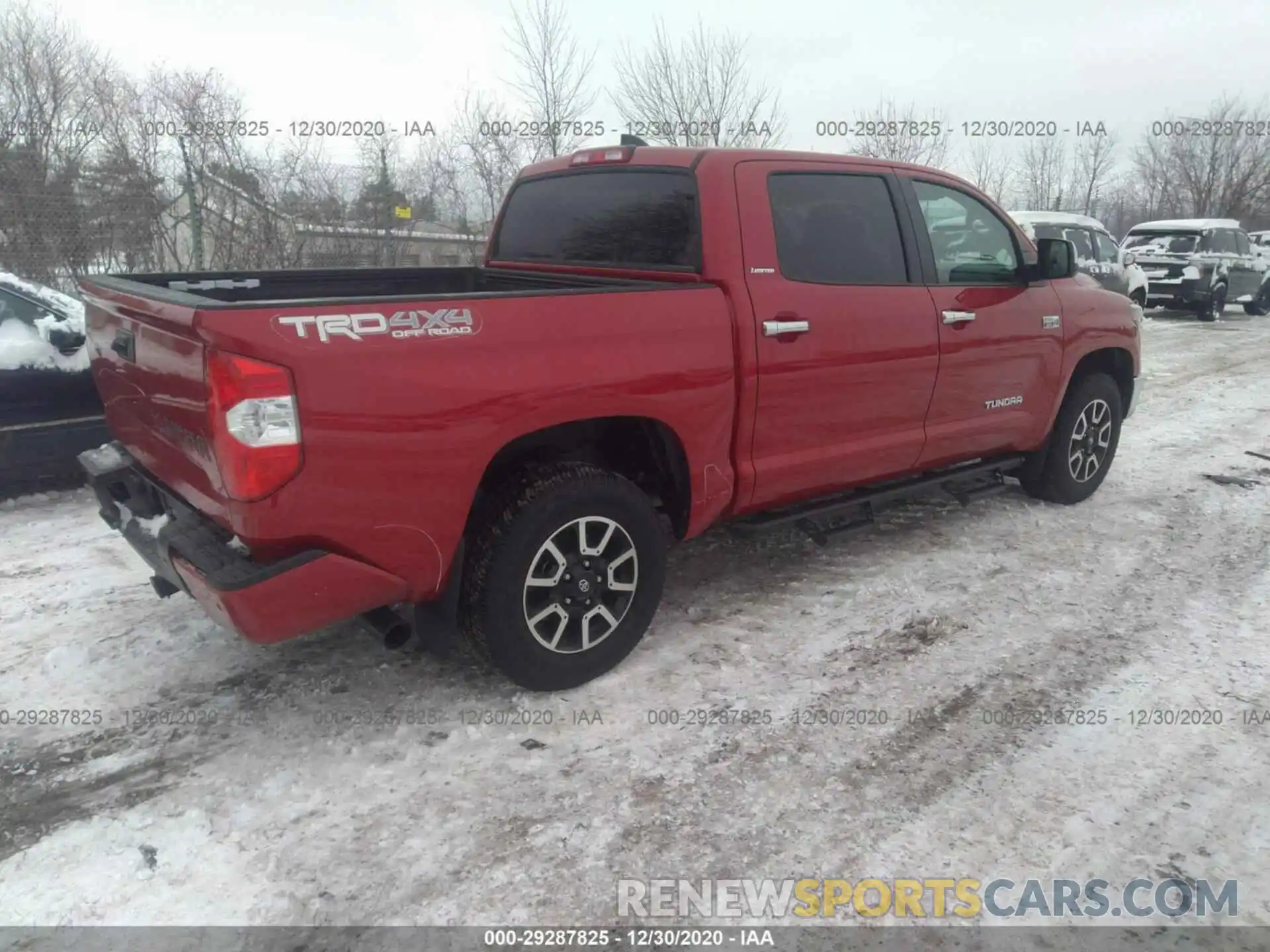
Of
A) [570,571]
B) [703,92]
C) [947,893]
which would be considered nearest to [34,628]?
[570,571]

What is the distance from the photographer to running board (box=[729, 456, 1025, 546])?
3.93 metres

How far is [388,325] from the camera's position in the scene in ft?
8.39

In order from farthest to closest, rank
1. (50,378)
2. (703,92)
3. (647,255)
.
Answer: (703,92) < (50,378) < (647,255)

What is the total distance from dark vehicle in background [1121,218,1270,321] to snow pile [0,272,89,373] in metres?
16.9

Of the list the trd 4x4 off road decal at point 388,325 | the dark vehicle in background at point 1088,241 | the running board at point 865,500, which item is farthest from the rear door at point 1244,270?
the trd 4x4 off road decal at point 388,325

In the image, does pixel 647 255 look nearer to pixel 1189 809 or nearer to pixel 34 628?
pixel 1189 809

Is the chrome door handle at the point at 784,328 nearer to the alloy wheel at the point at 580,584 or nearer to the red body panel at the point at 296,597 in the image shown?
the alloy wheel at the point at 580,584

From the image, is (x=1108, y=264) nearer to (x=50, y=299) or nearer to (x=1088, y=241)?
(x=1088, y=241)

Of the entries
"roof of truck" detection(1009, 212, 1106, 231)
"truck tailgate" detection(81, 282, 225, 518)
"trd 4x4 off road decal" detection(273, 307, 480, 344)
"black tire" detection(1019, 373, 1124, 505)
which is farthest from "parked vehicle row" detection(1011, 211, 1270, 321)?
"truck tailgate" detection(81, 282, 225, 518)

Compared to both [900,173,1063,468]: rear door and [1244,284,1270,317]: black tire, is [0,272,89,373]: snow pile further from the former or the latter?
[1244,284,1270,317]: black tire

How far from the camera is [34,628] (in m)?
3.71

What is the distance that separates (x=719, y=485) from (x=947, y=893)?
1.67m

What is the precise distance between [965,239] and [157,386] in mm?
3725

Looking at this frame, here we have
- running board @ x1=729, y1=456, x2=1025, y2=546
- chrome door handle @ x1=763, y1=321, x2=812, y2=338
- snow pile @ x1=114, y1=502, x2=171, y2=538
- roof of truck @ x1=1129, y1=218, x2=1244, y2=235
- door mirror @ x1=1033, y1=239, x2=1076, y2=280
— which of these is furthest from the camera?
roof of truck @ x1=1129, y1=218, x2=1244, y2=235
